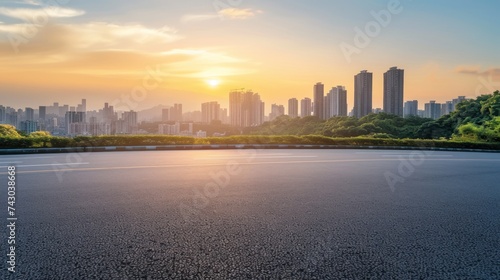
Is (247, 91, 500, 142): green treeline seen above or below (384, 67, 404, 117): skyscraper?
below

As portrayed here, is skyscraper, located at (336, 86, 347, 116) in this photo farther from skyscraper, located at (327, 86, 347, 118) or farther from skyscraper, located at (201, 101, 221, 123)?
skyscraper, located at (201, 101, 221, 123)

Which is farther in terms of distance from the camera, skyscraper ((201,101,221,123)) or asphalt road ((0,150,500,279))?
skyscraper ((201,101,221,123))

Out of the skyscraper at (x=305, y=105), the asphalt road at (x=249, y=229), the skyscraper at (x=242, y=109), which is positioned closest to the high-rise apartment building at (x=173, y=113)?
the skyscraper at (x=242, y=109)

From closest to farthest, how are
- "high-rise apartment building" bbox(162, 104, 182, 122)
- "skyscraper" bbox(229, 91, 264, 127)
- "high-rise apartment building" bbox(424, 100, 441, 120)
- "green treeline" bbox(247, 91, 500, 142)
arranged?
"green treeline" bbox(247, 91, 500, 142)
"high-rise apartment building" bbox(162, 104, 182, 122)
"skyscraper" bbox(229, 91, 264, 127)
"high-rise apartment building" bbox(424, 100, 441, 120)

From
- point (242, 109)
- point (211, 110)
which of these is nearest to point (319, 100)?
point (242, 109)

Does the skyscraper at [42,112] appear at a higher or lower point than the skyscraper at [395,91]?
lower

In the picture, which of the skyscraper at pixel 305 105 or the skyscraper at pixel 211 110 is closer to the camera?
the skyscraper at pixel 211 110

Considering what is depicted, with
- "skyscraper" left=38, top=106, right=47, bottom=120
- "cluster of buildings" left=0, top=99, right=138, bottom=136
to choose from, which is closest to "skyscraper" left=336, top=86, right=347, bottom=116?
"cluster of buildings" left=0, top=99, right=138, bottom=136

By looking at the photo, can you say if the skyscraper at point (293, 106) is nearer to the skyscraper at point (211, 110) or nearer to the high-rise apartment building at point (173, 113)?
the skyscraper at point (211, 110)
